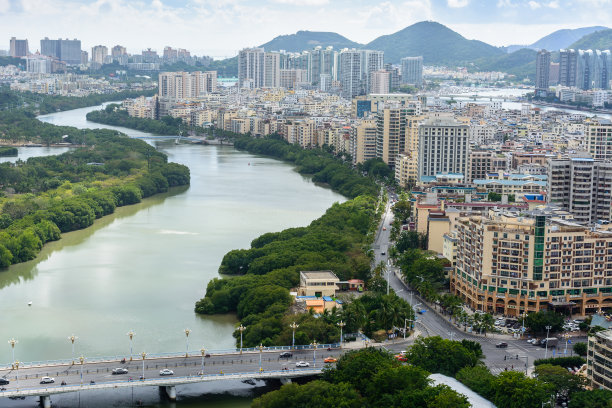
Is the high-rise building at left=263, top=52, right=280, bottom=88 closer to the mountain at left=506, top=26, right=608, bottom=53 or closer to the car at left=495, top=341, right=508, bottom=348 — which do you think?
the car at left=495, top=341, right=508, bottom=348

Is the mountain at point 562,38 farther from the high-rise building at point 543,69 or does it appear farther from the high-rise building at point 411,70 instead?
the high-rise building at point 543,69

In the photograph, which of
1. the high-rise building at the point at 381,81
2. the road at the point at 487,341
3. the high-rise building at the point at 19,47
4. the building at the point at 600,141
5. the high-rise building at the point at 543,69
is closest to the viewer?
the road at the point at 487,341

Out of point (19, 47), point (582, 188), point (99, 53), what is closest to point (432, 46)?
point (99, 53)

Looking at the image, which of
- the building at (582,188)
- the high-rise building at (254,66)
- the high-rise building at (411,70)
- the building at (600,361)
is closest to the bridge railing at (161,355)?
the building at (600,361)

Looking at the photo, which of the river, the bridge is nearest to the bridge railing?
the bridge

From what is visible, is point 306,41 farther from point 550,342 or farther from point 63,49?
point 550,342

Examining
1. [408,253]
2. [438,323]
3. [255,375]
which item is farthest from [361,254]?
[255,375]

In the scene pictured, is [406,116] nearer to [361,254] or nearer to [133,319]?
[361,254]

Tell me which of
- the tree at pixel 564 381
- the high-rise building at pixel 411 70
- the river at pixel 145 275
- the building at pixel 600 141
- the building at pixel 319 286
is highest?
the high-rise building at pixel 411 70
